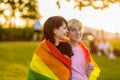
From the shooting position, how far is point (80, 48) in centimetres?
677

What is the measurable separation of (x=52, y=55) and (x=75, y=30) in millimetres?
469

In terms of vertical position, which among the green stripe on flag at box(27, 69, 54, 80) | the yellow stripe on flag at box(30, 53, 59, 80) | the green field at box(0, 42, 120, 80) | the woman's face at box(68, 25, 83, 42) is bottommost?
the green field at box(0, 42, 120, 80)

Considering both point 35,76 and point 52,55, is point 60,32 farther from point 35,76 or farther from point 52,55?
point 35,76

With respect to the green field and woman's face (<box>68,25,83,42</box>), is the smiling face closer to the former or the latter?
woman's face (<box>68,25,83,42</box>)

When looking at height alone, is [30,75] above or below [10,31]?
above

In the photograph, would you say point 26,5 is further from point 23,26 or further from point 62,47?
point 23,26

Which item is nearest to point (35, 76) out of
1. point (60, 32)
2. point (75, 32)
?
point (60, 32)

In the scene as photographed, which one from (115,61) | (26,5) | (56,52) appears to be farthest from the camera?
(115,61)

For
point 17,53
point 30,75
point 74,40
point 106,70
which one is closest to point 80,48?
point 74,40

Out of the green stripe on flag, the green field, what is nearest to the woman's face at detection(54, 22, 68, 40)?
the green stripe on flag

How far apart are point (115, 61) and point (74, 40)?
1398 centimetres

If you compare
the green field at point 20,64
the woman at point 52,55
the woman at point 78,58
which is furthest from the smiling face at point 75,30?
the green field at point 20,64

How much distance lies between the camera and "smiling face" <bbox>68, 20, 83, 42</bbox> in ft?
21.5

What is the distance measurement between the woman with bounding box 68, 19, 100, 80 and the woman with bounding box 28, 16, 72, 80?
0.19 m
